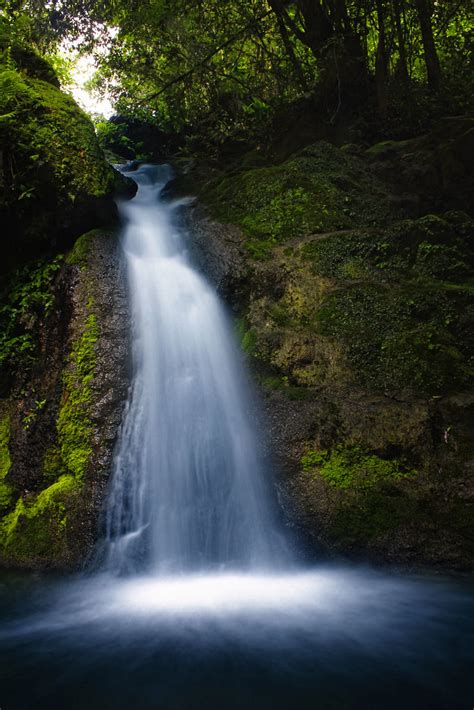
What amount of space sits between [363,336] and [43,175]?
196 inches

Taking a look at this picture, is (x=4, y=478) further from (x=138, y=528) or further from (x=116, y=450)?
(x=138, y=528)

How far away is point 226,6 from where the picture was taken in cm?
898

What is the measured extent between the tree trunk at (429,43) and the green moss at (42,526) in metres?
9.89

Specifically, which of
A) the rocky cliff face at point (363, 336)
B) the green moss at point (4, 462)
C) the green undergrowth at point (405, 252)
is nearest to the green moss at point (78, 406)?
the green moss at point (4, 462)

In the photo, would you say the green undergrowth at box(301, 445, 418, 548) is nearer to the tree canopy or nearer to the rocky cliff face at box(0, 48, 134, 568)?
the rocky cliff face at box(0, 48, 134, 568)

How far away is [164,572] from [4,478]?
2351 mm

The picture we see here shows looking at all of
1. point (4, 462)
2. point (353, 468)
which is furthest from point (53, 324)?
point (353, 468)

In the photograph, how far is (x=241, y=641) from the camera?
2.96 metres

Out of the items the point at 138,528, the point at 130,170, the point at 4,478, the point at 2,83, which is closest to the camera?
the point at 138,528

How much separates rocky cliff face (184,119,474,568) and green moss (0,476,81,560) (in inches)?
87.3

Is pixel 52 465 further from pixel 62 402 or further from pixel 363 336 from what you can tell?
pixel 363 336

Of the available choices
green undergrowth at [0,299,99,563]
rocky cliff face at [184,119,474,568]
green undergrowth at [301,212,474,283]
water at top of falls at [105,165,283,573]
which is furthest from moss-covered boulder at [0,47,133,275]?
green undergrowth at [301,212,474,283]

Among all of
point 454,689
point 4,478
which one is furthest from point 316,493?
point 4,478

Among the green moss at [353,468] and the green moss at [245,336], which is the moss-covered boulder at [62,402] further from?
the green moss at [353,468]
